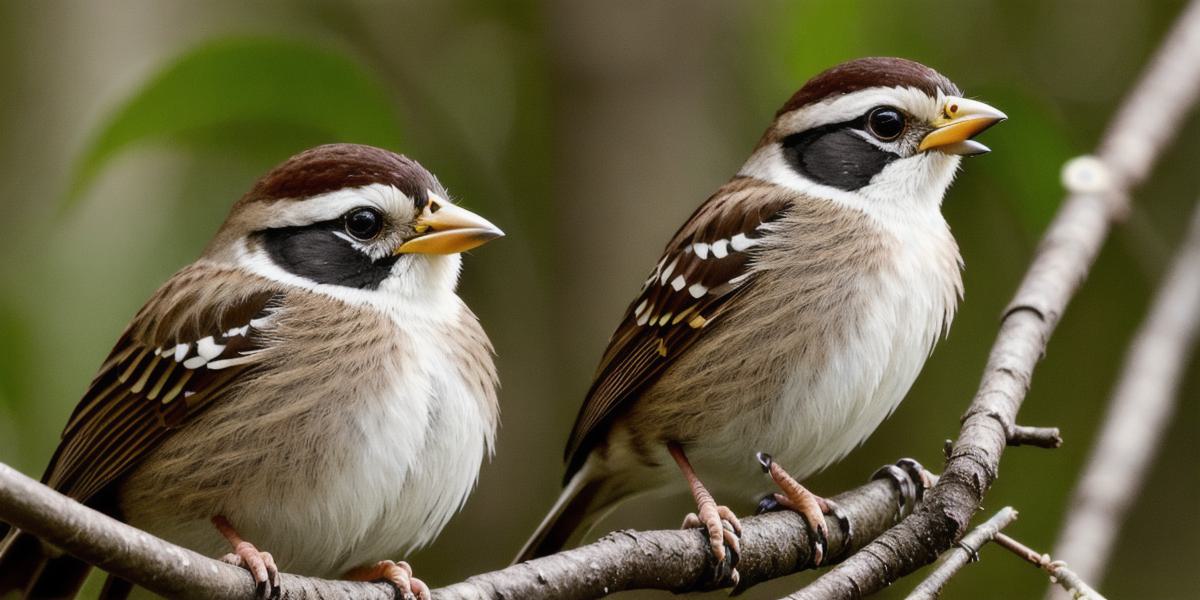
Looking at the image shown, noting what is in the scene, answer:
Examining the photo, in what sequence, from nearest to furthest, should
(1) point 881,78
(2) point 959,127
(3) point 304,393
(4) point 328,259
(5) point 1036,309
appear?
(3) point 304,393
(4) point 328,259
(2) point 959,127
(1) point 881,78
(5) point 1036,309

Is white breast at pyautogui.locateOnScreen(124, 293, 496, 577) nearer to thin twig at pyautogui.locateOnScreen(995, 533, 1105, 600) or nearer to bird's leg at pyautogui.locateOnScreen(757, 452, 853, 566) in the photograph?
bird's leg at pyautogui.locateOnScreen(757, 452, 853, 566)

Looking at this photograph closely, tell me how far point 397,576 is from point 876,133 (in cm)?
191

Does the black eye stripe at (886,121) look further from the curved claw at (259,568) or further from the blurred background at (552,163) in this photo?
the curved claw at (259,568)

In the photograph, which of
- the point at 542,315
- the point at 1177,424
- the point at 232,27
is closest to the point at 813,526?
the point at 542,315

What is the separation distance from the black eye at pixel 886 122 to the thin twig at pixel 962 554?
144 centimetres

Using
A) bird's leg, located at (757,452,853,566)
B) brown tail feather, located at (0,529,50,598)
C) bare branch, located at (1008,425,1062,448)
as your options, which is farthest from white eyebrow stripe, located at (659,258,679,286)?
brown tail feather, located at (0,529,50,598)

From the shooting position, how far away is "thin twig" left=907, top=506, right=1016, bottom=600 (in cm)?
298

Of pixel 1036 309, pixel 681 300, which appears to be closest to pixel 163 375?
pixel 681 300

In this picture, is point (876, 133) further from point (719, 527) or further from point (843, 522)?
point (719, 527)

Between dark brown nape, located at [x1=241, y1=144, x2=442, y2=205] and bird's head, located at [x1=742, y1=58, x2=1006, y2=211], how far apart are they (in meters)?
1.27

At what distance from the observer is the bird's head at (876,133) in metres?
4.26

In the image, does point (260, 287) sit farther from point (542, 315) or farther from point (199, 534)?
point (542, 315)

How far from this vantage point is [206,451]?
360 cm

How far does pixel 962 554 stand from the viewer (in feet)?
10.3
